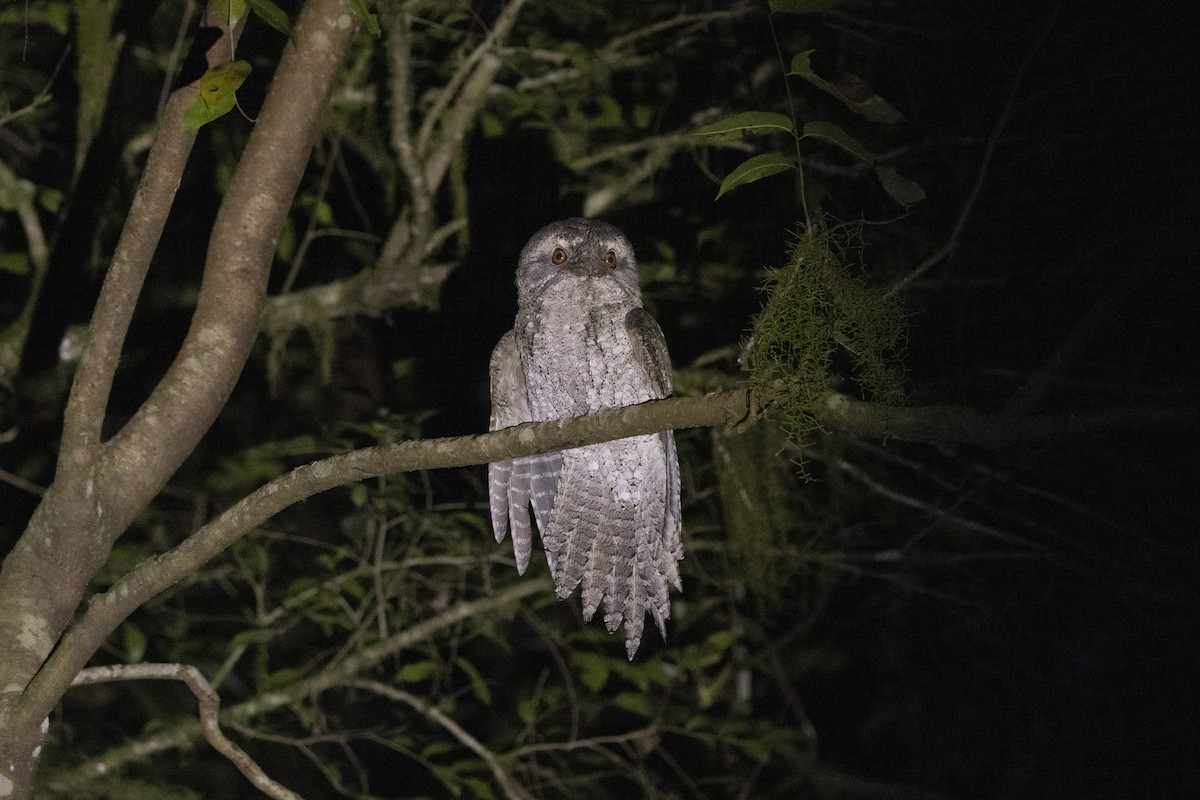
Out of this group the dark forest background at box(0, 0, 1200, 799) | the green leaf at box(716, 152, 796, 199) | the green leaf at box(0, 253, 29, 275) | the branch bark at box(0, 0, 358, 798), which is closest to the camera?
the green leaf at box(716, 152, 796, 199)

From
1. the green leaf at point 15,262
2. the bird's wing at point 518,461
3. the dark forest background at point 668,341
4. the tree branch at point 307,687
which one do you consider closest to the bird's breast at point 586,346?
the bird's wing at point 518,461

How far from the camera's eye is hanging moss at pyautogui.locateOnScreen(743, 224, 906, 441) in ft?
5.75

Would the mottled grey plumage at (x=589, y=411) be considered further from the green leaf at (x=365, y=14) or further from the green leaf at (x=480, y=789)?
the green leaf at (x=365, y=14)

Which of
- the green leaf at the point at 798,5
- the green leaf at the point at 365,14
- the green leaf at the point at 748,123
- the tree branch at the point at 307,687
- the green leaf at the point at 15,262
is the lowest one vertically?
the tree branch at the point at 307,687

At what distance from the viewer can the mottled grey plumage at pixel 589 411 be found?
3.06 meters

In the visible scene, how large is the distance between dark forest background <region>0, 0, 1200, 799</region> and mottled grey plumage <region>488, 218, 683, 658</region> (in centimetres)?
28

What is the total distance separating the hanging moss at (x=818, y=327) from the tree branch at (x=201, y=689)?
127 centimetres

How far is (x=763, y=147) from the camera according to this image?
412 cm

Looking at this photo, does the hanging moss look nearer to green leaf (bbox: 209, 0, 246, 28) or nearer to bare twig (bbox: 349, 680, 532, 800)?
green leaf (bbox: 209, 0, 246, 28)

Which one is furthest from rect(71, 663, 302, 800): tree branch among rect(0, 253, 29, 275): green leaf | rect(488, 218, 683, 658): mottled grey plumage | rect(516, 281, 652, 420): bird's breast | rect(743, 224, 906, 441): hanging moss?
rect(0, 253, 29, 275): green leaf

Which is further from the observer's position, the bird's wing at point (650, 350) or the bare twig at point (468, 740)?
the bare twig at point (468, 740)

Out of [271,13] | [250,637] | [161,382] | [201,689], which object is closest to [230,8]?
[271,13]

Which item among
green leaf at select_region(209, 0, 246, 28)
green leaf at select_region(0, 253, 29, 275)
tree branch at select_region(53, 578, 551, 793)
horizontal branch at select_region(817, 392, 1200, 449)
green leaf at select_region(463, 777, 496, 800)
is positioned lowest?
green leaf at select_region(463, 777, 496, 800)

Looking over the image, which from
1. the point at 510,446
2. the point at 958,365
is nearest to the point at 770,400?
the point at 510,446
